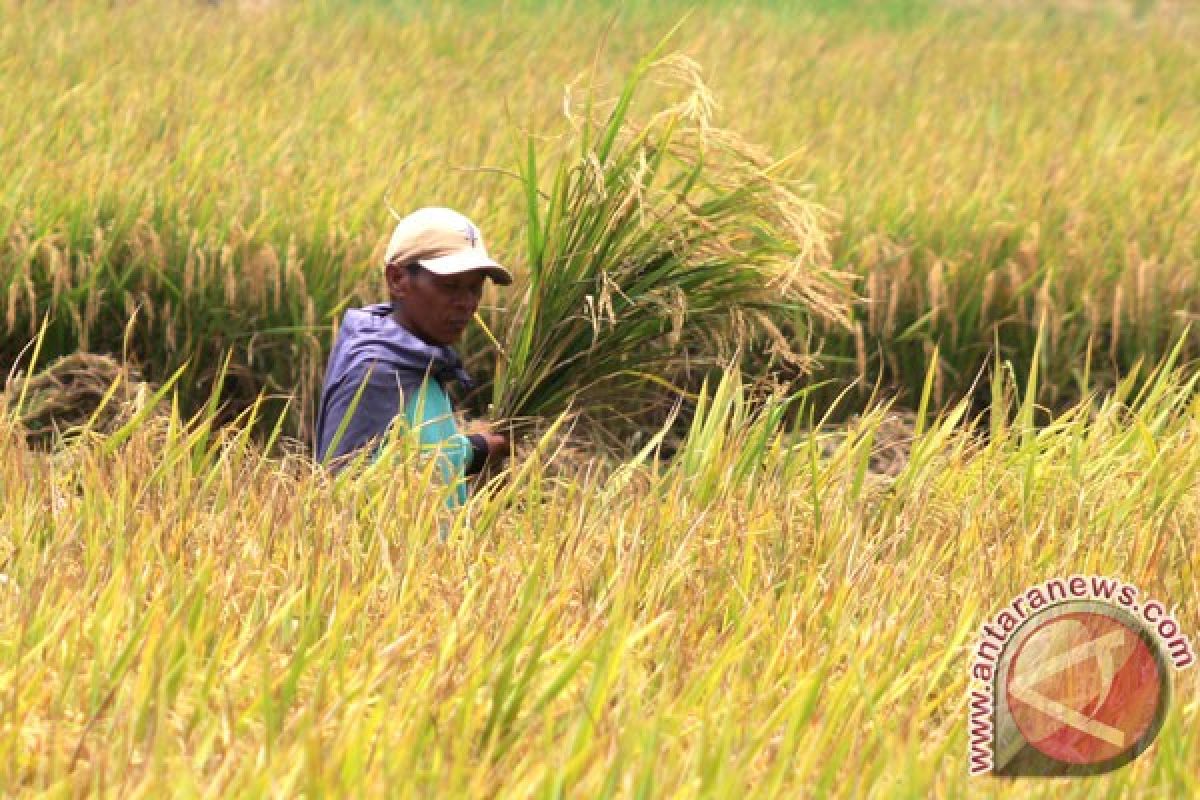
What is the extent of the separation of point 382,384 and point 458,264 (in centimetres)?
21

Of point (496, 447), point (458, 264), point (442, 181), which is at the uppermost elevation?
point (458, 264)

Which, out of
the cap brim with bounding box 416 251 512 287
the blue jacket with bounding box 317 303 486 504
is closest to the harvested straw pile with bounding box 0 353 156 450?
the blue jacket with bounding box 317 303 486 504

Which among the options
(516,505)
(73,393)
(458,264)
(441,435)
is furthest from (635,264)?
(73,393)

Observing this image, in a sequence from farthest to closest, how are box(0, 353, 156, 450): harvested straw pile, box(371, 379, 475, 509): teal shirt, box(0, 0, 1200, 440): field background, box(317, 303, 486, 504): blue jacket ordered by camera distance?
1. box(0, 0, 1200, 440): field background
2. box(0, 353, 156, 450): harvested straw pile
3. box(317, 303, 486, 504): blue jacket
4. box(371, 379, 475, 509): teal shirt

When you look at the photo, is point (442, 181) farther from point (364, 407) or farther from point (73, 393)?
point (364, 407)

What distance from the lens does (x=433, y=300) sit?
2.80m

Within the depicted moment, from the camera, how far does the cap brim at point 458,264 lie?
2750mm

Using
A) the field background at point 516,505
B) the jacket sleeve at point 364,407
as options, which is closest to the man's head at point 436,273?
the jacket sleeve at point 364,407

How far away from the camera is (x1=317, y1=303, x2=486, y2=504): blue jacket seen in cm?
273

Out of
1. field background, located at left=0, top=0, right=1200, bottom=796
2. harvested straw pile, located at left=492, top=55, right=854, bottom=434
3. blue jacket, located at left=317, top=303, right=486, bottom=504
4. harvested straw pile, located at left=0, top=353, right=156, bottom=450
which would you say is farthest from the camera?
harvested straw pile, located at left=0, top=353, right=156, bottom=450

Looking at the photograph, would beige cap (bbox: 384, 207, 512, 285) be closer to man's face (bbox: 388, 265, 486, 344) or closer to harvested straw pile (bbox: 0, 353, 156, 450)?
man's face (bbox: 388, 265, 486, 344)

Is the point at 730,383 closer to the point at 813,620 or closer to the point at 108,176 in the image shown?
the point at 813,620

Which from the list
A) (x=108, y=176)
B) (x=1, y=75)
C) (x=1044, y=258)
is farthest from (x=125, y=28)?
(x=1044, y=258)

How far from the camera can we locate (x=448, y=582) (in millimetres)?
A: 2035
